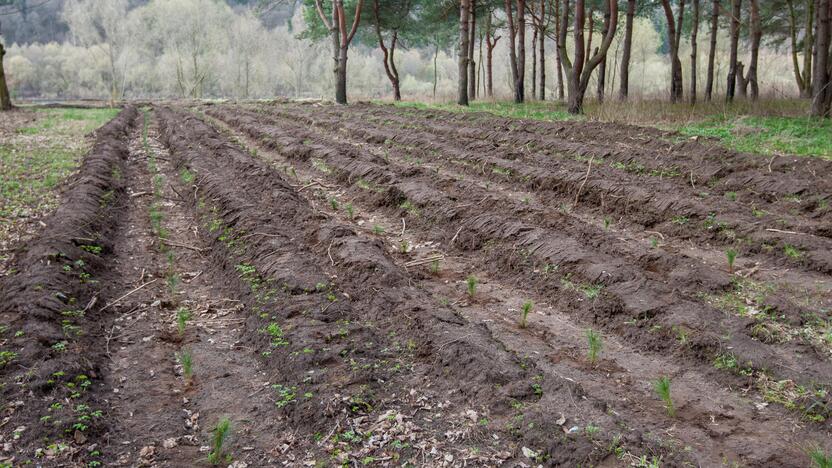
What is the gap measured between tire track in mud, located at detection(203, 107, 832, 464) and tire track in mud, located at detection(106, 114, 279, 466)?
204cm

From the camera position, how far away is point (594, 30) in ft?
91.6

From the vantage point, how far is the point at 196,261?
7.39 meters

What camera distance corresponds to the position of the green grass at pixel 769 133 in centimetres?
1133

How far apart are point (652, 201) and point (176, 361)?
640 centimetres

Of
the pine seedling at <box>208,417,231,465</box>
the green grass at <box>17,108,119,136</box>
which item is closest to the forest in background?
the green grass at <box>17,108,119,136</box>

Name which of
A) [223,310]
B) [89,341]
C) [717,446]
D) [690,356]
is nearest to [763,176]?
[690,356]

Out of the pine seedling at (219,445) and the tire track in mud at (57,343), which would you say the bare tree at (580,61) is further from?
the pine seedling at (219,445)

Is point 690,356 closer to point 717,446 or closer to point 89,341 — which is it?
point 717,446

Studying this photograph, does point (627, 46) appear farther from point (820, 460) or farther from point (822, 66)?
point (820, 460)

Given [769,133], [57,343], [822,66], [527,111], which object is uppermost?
[822,66]

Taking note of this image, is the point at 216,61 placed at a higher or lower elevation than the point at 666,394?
higher

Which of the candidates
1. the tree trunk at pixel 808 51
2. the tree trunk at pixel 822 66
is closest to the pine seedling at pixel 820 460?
the tree trunk at pixel 822 66

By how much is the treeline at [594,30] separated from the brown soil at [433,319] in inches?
319

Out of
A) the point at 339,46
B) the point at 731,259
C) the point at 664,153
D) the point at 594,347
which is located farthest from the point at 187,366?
the point at 339,46
